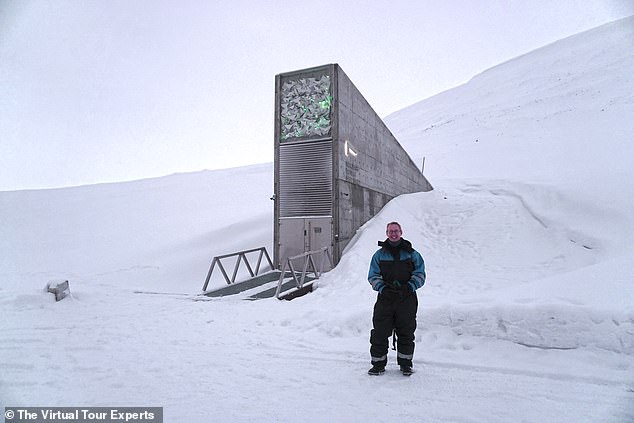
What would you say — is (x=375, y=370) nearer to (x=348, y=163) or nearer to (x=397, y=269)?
(x=397, y=269)

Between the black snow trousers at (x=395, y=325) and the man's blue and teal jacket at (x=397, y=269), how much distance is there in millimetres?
111

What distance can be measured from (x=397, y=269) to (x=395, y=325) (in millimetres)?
639

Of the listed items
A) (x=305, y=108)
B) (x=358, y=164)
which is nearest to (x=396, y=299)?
(x=358, y=164)

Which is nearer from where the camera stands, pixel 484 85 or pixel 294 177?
pixel 294 177

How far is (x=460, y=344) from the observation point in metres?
4.73

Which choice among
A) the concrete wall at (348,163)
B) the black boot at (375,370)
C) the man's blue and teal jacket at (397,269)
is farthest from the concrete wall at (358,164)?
the black boot at (375,370)

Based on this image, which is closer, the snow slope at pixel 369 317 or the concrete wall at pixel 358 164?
the snow slope at pixel 369 317

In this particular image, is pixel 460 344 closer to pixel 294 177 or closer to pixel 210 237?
pixel 294 177

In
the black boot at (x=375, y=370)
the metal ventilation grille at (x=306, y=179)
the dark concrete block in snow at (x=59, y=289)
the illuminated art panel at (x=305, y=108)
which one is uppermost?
the illuminated art panel at (x=305, y=108)

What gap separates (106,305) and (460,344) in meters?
7.07

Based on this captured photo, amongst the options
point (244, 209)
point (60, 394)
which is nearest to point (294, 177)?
point (60, 394)

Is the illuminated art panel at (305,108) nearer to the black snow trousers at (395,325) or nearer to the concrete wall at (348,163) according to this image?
the concrete wall at (348,163)

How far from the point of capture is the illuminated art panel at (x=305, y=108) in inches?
412

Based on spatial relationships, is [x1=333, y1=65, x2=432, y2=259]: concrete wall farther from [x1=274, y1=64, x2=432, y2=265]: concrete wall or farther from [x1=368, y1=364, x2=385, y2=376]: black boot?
[x1=368, y1=364, x2=385, y2=376]: black boot
